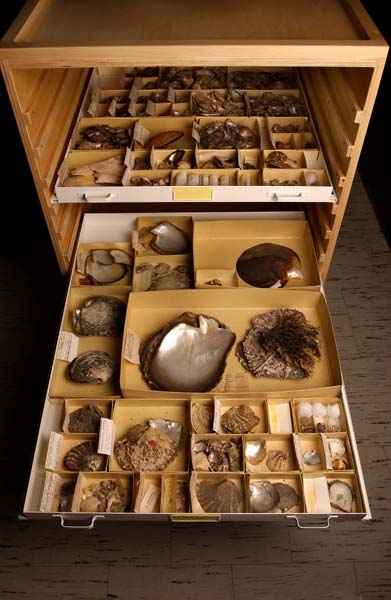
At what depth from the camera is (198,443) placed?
56.3 inches

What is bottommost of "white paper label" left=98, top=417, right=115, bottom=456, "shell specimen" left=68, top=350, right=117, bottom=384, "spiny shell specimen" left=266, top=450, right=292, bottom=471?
"spiny shell specimen" left=266, top=450, right=292, bottom=471

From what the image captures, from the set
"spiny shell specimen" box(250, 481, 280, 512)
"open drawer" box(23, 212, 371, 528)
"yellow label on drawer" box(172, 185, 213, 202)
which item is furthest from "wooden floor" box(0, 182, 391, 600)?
"yellow label on drawer" box(172, 185, 213, 202)

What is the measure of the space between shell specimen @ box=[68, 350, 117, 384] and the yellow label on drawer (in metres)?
0.55

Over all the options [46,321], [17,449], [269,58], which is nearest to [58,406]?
[17,449]

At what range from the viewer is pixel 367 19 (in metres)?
1.33

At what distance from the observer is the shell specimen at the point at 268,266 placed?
5.66 ft

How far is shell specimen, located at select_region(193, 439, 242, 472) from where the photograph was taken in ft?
4.54

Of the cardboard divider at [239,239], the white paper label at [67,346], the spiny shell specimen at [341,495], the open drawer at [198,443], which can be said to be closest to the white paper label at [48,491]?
the open drawer at [198,443]

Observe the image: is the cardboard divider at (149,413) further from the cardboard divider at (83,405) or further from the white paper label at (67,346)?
the white paper label at (67,346)

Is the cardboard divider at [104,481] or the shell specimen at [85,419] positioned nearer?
the cardboard divider at [104,481]

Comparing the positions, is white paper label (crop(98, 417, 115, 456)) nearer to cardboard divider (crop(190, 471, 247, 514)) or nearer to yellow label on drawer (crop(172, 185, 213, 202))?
cardboard divider (crop(190, 471, 247, 514))

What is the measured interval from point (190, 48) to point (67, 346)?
92cm

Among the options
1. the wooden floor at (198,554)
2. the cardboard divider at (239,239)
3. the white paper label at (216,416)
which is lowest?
the wooden floor at (198,554)

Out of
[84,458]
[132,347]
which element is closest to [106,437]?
[84,458]
